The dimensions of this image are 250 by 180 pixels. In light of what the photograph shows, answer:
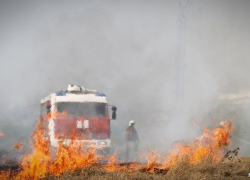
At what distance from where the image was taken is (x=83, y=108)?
1402 centimetres

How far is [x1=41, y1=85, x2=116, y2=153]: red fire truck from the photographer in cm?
1377

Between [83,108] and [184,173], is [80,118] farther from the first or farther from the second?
[184,173]

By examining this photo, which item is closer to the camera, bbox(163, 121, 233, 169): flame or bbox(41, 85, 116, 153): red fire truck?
bbox(163, 121, 233, 169): flame

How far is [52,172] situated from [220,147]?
225 inches

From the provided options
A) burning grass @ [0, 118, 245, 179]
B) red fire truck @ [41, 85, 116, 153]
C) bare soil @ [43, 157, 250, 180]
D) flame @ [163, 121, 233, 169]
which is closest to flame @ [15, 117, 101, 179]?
burning grass @ [0, 118, 245, 179]

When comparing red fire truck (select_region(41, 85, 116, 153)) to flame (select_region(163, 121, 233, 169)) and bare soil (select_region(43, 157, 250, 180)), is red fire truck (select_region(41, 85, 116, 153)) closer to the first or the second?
flame (select_region(163, 121, 233, 169))

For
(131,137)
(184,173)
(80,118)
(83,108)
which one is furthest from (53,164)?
(131,137)

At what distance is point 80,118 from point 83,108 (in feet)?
1.37

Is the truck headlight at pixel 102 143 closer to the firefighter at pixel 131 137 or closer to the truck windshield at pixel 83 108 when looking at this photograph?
the truck windshield at pixel 83 108

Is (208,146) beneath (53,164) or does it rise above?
above

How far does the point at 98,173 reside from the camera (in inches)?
334

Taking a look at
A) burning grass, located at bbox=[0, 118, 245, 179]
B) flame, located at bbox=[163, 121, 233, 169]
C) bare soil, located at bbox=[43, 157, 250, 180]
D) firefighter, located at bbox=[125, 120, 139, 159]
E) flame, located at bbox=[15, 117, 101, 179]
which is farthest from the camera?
firefighter, located at bbox=[125, 120, 139, 159]

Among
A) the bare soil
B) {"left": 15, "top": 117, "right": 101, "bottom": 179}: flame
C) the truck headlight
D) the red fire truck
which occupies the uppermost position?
the red fire truck

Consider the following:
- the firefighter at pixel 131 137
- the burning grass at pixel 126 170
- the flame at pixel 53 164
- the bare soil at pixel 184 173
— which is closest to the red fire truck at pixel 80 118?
the firefighter at pixel 131 137
